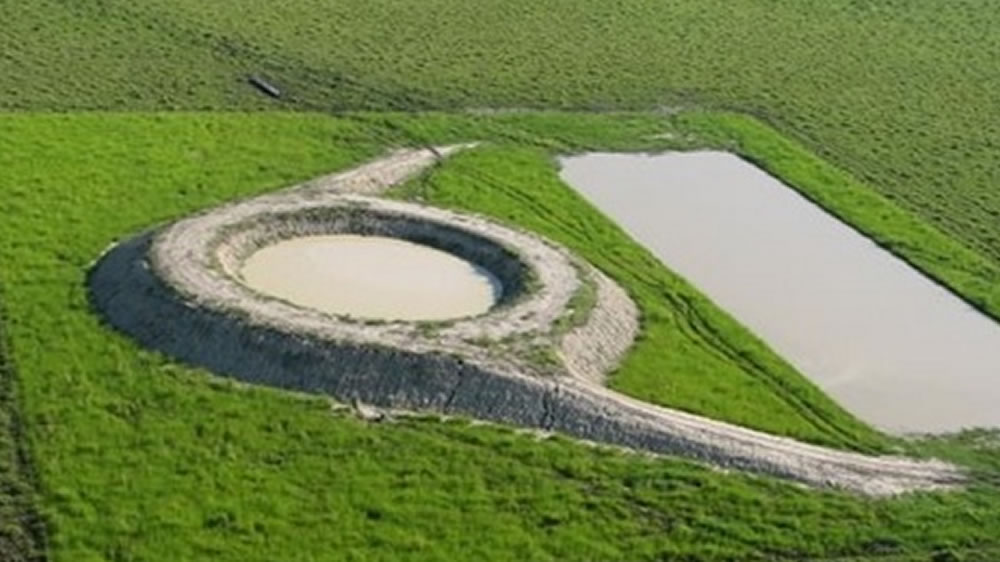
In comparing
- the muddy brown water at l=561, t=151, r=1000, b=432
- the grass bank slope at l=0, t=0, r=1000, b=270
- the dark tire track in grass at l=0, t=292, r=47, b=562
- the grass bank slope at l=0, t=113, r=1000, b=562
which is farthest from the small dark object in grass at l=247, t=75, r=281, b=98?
the dark tire track in grass at l=0, t=292, r=47, b=562

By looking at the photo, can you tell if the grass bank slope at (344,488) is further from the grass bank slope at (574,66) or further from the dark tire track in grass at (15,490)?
the grass bank slope at (574,66)

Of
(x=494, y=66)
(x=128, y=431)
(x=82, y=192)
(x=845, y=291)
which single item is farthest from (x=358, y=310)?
(x=494, y=66)

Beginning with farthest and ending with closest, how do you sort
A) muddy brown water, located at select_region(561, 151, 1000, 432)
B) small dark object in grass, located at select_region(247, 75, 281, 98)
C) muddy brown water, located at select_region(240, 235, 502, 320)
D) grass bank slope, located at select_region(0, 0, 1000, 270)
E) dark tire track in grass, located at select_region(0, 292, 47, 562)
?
small dark object in grass, located at select_region(247, 75, 281, 98), grass bank slope, located at select_region(0, 0, 1000, 270), muddy brown water, located at select_region(561, 151, 1000, 432), muddy brown water, located at select_region(240, 235, 502, 320), dark tire track in grass, located at select_region(0, 292, 47, 562)

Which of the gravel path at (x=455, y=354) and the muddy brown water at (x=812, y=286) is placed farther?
the muddy brown water at (x=812, y=286)

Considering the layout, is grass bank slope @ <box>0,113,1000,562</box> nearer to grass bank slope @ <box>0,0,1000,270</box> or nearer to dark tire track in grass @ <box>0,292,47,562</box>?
dark tire track in grass @ <box>0,292,47,562</box>

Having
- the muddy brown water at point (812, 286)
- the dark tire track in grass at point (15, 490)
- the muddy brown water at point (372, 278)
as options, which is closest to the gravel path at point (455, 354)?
the muddy brown water at point (372, 278)

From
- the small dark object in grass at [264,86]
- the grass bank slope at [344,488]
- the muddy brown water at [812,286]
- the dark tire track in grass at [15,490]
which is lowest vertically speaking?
the dark tire track in grass at [15,490]

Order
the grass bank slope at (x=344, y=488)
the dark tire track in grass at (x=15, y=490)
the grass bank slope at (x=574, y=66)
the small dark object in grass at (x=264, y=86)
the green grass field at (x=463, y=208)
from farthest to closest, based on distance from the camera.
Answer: the small dark object in grass at (x=264, y=86) → the grass bank slope at (x=574, y=66) → the green grass field at (x=463, y=208) → the grass bank slope at (x=344, y=488) → the dark tire track in grass at (x=15, y=490)
